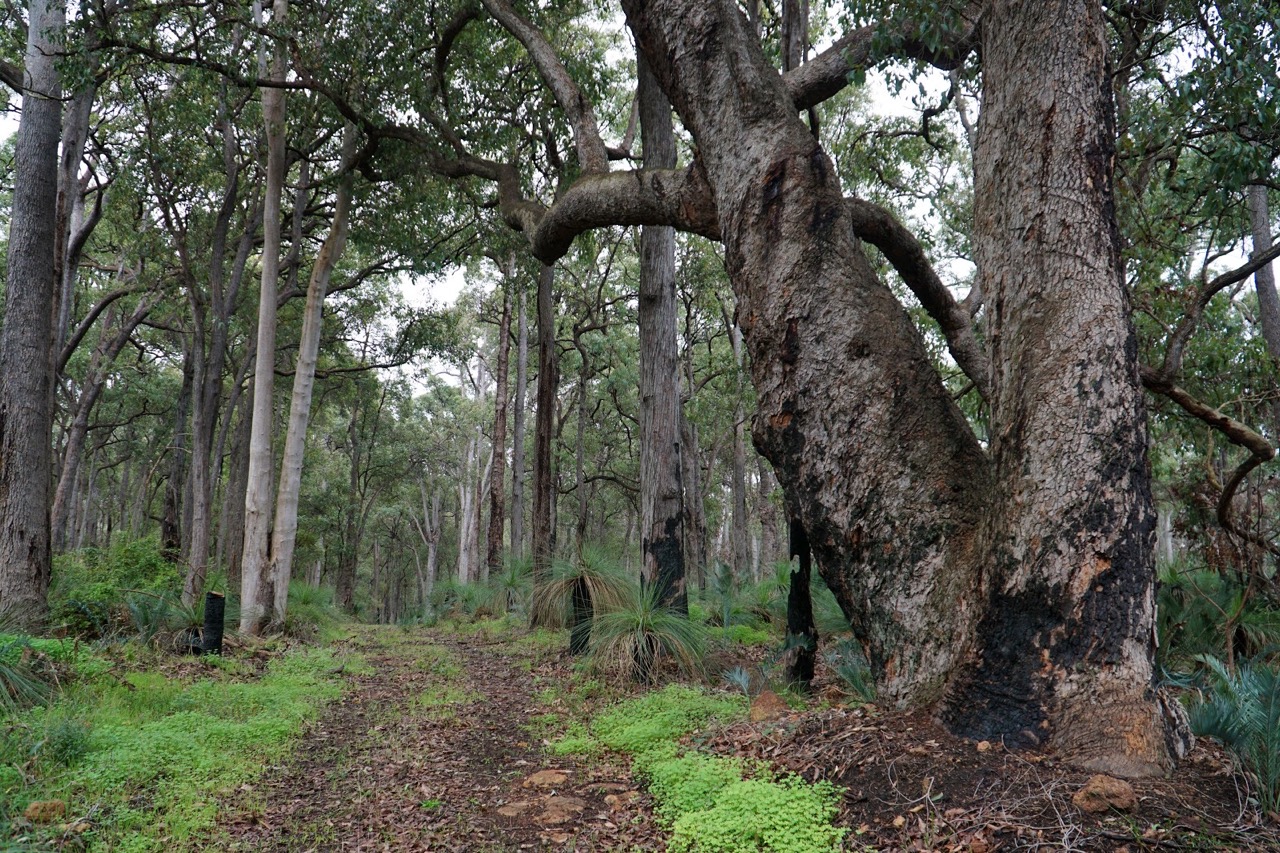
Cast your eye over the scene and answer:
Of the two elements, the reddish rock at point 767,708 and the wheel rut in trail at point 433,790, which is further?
the reddish rock at point 767,708

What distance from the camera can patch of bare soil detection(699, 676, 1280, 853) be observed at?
2.47m

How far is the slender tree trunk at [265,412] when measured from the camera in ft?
33.0

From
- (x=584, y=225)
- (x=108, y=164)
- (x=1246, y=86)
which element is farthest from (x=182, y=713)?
(x=108, y=164)

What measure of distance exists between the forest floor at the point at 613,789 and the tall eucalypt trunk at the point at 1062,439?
0.75 ft

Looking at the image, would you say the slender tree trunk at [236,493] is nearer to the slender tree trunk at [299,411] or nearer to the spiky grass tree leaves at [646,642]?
Result: the slender tree trunk at [299,411]

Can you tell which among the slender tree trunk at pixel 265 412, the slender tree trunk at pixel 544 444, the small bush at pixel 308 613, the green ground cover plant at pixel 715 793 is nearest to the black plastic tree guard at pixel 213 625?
the slender tree trunk at pixel 265 412

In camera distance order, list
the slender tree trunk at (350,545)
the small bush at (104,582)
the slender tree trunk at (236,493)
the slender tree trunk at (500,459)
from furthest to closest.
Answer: the slender tree trunk at (350,545) → the slender tree trunk at (236,493) → the slender tree trunk at (500,459) → the small bush at (104,582)

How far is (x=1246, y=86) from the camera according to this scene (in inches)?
194

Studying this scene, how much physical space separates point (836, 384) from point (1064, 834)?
2.01m

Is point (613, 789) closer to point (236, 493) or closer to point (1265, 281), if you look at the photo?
point (1265, 281)

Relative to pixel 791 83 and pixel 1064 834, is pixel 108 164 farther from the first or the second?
pixel 1064 834

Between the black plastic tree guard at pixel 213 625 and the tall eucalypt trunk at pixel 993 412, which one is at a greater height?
the tall eucalypt trunk at pixel 993 412

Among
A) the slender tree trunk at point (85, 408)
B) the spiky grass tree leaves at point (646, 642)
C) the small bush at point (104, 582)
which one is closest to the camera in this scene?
the spiky grass tree leaves at point (646, 642)

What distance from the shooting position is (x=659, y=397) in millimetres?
7973
